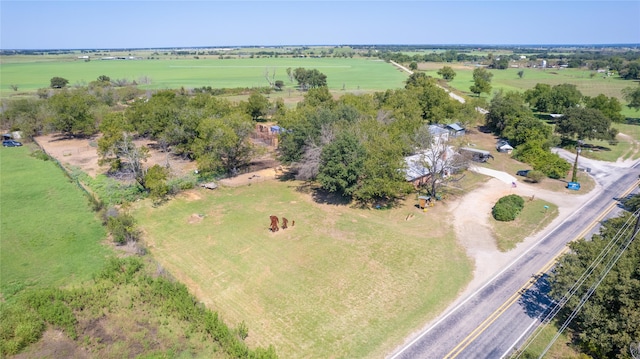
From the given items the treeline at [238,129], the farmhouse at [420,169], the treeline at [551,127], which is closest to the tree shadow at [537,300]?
the treeline at [238,129]

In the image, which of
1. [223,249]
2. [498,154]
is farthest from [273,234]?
[498,154]

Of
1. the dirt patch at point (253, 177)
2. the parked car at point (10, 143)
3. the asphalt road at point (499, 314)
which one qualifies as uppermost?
the parked car at point (10, 143)

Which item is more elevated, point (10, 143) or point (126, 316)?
point (10, 143)

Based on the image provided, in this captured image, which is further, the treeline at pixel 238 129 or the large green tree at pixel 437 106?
the large green tree at pixel 437 106

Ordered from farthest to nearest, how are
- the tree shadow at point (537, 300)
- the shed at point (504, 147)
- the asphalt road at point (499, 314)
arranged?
the shed at point (504, 147)
the tree shadow at point (537, 300)
the asphalt road at point (499, 314)

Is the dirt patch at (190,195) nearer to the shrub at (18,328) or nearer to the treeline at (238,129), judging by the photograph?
the treeline at (238,129)

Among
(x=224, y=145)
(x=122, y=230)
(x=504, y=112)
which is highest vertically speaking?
(x=504, y=112)

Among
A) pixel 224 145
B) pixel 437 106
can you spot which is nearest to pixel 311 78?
pixel 437 106

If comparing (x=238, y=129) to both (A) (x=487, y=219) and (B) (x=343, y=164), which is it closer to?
(B) (x=343, y=164)
